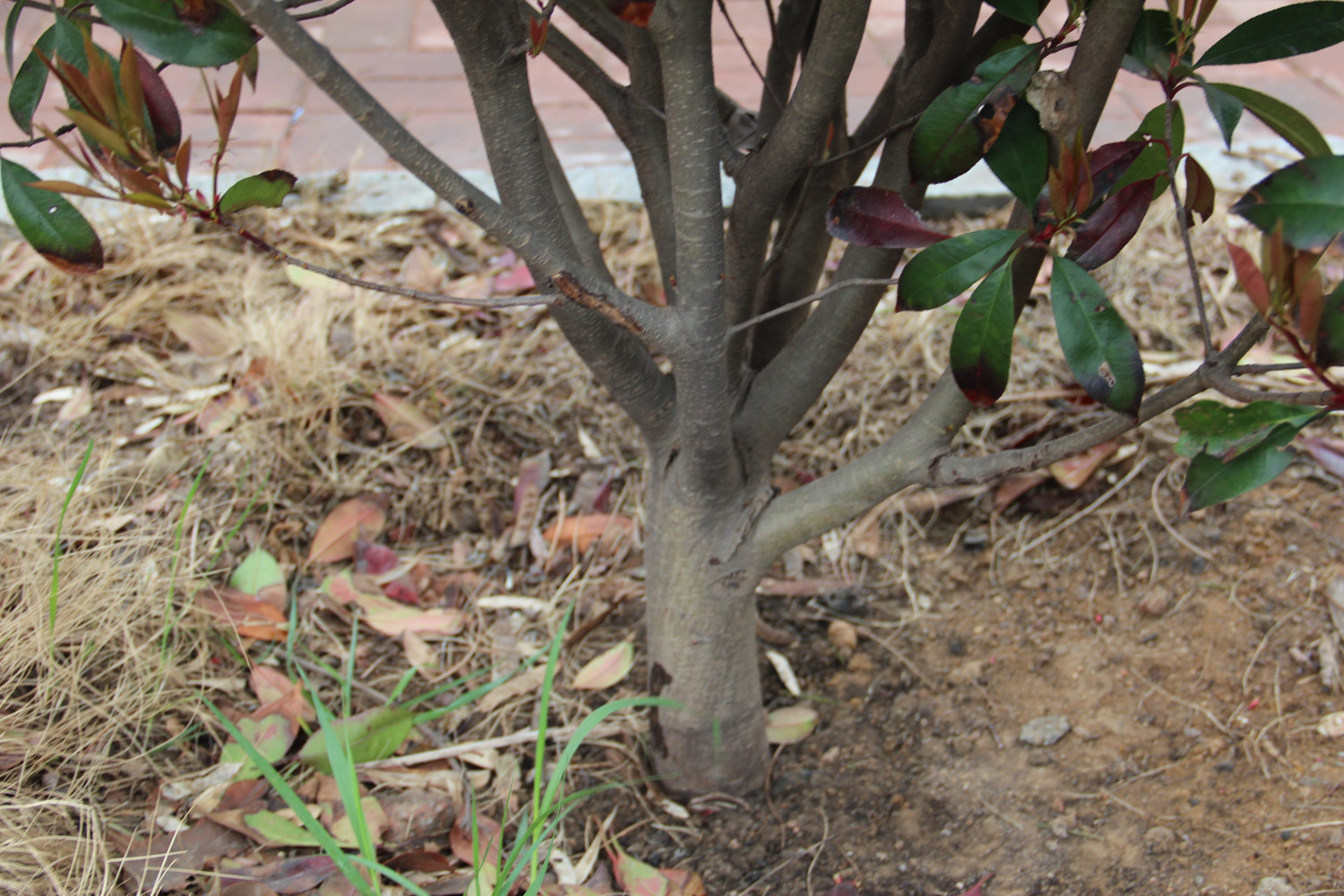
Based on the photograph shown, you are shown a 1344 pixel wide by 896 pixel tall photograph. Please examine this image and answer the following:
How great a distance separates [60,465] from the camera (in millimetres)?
1723

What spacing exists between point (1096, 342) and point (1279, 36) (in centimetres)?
31

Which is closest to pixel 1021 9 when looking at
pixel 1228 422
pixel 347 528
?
pixel 1228 422

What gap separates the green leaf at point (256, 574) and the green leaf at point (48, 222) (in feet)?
2.87

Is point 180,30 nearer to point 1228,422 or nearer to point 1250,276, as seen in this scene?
point 1250,276

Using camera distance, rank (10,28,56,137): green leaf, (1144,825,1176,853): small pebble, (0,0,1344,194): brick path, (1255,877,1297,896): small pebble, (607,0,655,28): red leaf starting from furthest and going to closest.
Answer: (0,0,1344,194): brick path
(1144,825,1176,853): small pebble
(1255,877,1297,896): small pebble
(10,28,56,137): green leaf
(607,0,655,28): red leaf

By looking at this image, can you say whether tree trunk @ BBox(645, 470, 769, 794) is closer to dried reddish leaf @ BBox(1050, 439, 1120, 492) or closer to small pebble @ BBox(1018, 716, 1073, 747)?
small pebble @ BBox(1018, 716, 1073, 747)

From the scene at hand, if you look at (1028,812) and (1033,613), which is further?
(1033,613)

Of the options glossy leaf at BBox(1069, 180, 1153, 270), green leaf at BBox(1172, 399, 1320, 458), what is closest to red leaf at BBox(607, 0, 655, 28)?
glossy leaf at BBox(1069, 180, 1153, 270)

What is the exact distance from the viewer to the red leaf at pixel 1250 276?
701 mm

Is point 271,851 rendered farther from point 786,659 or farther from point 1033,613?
point 1033,613

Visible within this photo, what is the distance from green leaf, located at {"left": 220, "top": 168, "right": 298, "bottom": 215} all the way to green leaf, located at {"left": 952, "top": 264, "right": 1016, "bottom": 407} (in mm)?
574

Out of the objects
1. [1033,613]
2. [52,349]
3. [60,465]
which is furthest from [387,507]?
[1033,613]

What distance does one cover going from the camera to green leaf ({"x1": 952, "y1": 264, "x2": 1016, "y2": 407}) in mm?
885

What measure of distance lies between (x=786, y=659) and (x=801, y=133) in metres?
0.97
